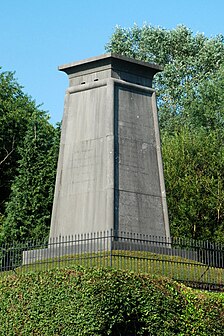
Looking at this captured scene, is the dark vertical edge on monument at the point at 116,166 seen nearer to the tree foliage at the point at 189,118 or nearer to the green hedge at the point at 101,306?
the green hedge at the point at 101,306

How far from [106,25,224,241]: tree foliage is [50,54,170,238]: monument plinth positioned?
42.4ft

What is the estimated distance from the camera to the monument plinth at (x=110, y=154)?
22078 millimetres

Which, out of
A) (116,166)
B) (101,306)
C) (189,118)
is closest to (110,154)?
(116,166)

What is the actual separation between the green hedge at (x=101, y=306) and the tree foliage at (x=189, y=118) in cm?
1805

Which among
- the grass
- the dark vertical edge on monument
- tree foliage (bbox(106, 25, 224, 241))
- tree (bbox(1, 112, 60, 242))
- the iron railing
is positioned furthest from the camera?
tree foliage (bbox(106, 25, 224, 241))

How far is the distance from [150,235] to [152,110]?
12.4 feet

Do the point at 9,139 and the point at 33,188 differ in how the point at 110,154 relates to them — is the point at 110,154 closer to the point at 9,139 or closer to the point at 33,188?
the point at 33,188

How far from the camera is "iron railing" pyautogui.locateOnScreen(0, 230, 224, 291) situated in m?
19.9

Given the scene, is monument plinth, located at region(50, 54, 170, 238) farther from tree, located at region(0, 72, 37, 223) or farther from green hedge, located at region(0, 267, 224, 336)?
tree, located at region(0, 72, 37, 223)

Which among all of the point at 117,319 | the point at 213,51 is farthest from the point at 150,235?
the point at 213,51

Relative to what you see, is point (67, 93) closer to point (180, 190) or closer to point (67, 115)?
point (67, 115)

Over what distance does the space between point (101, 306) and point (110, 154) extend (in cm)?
688

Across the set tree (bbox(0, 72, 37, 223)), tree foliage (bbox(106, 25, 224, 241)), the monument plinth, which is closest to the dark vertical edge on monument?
the monument plinth

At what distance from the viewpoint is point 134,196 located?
882 inches
